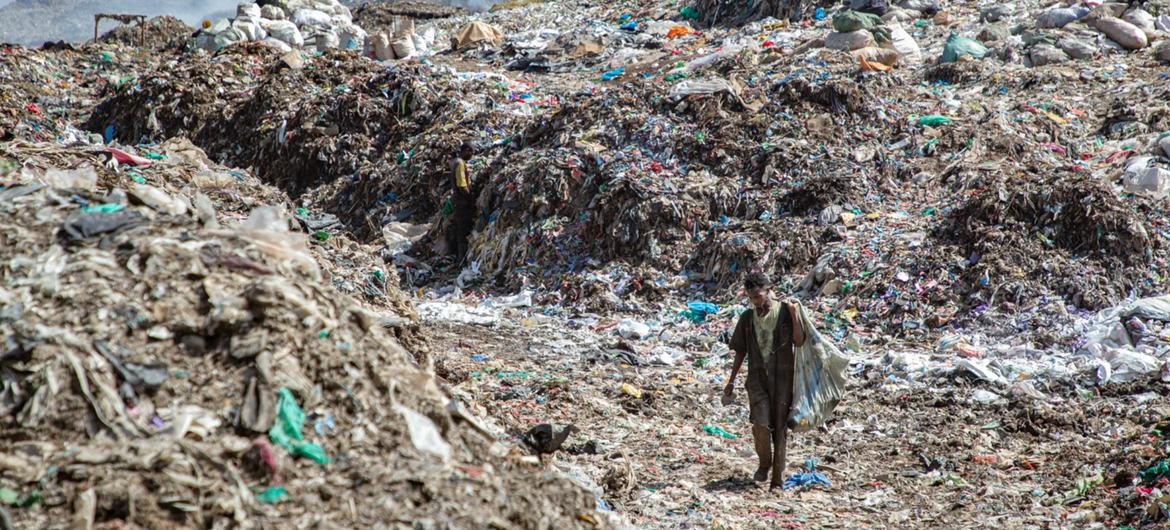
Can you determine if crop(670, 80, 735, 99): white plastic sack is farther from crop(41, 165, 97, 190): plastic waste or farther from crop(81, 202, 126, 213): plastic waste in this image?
crop(81, 202, 126, 213): plastic waste

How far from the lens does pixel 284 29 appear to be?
1917 cm

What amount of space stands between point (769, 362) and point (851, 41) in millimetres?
9949

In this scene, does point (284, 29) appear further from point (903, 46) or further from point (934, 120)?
point (934, 120)

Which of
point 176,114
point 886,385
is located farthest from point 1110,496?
point 176,114

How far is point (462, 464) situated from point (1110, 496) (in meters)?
2.99

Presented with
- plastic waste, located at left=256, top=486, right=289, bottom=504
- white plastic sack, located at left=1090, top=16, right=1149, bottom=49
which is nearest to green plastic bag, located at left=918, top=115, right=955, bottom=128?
white plastic sack, located at left=1090, top=16, right=1149, bottom=49

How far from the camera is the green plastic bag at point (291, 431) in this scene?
296 cm

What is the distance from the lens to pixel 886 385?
22.0ft

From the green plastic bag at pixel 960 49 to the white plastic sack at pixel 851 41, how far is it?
98cm

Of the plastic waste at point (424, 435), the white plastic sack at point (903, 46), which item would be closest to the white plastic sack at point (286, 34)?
the white plastic sack at point (903, 46)

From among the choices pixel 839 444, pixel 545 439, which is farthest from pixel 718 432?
pixel 545 439

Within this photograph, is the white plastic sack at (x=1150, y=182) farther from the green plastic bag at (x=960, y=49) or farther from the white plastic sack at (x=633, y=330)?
the white plastic sack at (x=633, y=330)

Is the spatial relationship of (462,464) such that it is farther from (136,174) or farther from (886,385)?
(886,385)

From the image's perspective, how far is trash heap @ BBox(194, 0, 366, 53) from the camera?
18.5 meters
